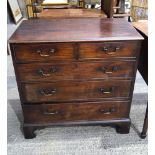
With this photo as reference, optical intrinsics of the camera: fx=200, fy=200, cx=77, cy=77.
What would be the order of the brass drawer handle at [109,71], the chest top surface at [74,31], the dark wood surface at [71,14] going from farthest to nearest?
the dark wood surface at [71,14], the brass drawer handle at [109,71], the chest top surface at [74,31]

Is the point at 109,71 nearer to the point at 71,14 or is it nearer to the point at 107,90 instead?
the point at 107,90

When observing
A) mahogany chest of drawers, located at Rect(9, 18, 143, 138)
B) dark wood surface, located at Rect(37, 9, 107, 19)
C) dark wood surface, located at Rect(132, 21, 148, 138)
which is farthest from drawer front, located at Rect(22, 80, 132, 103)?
dark wood surface, located at Rect(37, 9, 107, 19)

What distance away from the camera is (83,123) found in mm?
1548

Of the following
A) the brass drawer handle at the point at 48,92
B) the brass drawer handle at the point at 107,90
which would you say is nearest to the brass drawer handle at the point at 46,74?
the brass drawer handle at the point at 48,92

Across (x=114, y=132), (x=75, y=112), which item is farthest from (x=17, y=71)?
(x=114, y=132)

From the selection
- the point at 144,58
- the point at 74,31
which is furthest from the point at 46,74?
the point at 144,58

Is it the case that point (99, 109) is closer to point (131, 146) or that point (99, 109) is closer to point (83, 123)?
point (83, 123)

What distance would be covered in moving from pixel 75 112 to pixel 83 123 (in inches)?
4.6

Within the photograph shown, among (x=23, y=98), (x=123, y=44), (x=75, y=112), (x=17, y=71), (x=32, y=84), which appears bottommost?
(x=75, y=112)

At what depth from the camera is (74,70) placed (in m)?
1.33

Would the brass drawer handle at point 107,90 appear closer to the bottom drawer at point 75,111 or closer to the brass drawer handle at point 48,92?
the bottom drawer at point 75,111

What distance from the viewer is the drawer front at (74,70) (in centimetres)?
131
